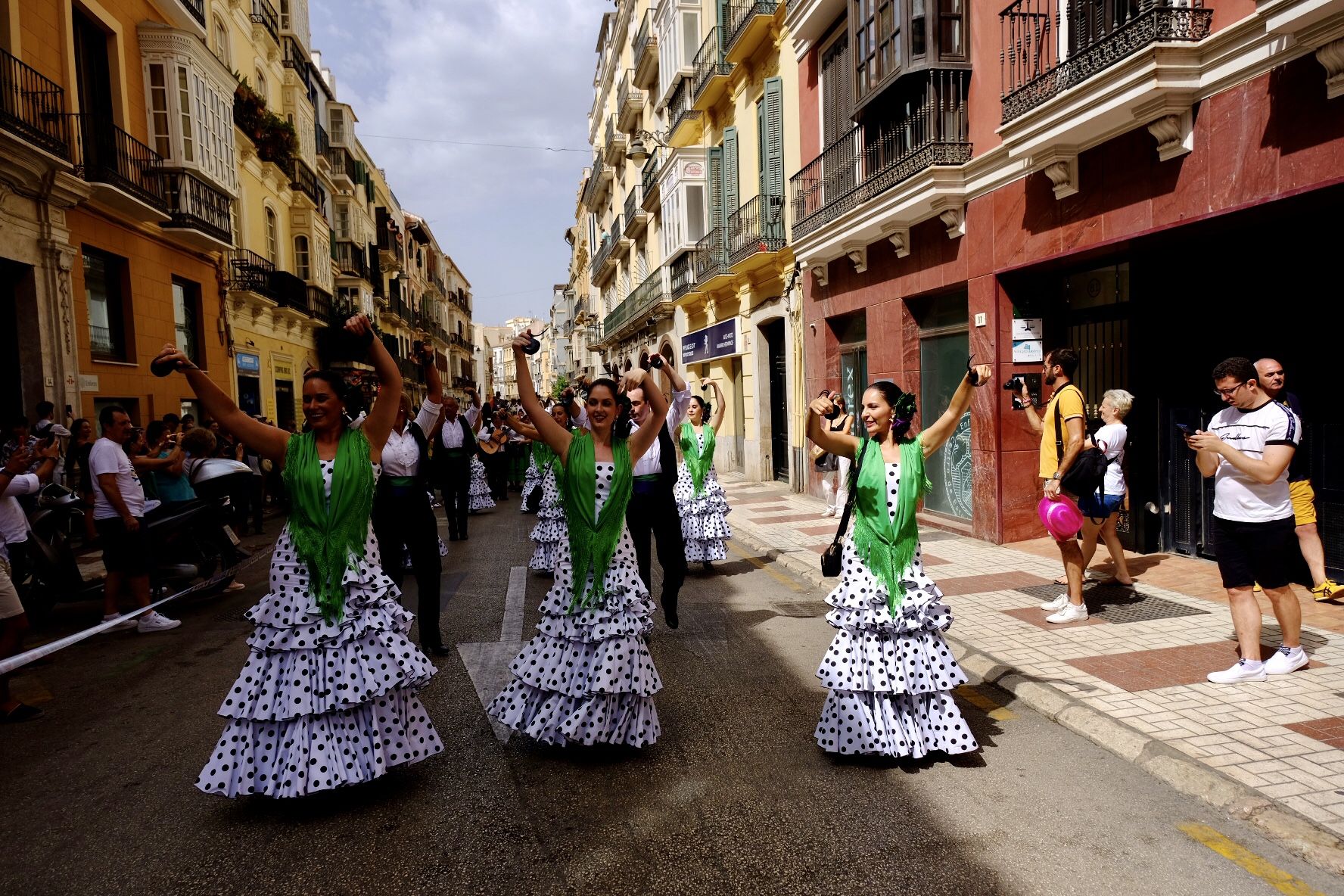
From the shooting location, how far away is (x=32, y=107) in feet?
40.6

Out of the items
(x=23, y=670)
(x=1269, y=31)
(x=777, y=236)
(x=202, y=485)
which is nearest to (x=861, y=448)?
(x=1269, y=31)

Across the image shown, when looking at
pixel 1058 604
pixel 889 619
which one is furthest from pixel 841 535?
pixel 1058 604

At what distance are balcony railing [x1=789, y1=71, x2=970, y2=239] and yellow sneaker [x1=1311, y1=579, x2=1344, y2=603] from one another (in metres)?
5.90

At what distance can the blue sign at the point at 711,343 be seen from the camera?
1972cm

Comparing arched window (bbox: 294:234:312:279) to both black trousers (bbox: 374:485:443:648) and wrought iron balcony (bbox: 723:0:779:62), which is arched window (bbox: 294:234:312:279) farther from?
black trousers (bbox: 374:485:443:648)

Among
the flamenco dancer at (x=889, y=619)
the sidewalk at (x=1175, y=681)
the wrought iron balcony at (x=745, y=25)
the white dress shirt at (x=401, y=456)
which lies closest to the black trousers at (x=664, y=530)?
the white dress shirt at (x=401, y=456)

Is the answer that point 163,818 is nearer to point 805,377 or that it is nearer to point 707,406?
point 707,406

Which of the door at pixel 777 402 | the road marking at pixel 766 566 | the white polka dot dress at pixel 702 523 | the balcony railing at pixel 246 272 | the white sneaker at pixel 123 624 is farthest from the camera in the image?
the balcony railing at pixel 246 272

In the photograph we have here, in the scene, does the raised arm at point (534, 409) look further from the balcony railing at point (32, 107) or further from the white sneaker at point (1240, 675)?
the balcony railing at point (32, 107)

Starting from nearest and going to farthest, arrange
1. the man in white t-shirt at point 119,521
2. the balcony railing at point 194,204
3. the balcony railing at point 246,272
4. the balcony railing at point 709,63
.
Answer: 1. the man in white t-shirt at point 119,521
2. the balcony railing at point 194,204
3. the balcony railing at point 709,63
4. the balcony railing at point 246,272

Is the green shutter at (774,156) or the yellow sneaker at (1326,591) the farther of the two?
the green shutter at (774,156)

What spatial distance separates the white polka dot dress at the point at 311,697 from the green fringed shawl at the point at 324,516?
0.13 ft

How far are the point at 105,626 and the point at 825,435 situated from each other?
11.9 feet

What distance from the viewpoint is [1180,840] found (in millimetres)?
3289
